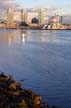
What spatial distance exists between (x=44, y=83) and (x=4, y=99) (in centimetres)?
604

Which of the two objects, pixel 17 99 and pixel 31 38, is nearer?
pixel 17 99

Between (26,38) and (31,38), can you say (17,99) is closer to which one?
(26,38)

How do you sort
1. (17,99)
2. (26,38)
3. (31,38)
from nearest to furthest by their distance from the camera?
1. (17,99)
2. (26,38)
3. (31,38)

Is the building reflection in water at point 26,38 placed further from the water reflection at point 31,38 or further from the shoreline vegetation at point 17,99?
the shoreline vegetation at point 17,99

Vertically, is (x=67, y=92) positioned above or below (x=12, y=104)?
below

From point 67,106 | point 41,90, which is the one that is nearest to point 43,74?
point 41,90

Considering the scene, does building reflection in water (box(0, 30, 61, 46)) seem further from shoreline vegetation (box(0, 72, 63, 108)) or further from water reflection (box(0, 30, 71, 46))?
shoreline vegetation (box(0, 72, 63, 108))

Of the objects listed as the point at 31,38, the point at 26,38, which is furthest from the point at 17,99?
the point at 31,38

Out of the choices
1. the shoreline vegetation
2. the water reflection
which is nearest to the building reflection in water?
the water reflection

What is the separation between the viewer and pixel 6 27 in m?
165

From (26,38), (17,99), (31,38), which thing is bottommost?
(31,38)

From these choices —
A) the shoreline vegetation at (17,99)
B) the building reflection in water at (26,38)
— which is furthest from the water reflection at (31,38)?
the shoreline vegetation at (17,99)

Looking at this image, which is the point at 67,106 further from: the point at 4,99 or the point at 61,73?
the point at 61,73

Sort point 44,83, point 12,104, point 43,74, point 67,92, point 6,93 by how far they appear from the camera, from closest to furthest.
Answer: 1. point 12,104
2. point 6,93
3. point 67,92
4. point 44,83
5. point 43,74
